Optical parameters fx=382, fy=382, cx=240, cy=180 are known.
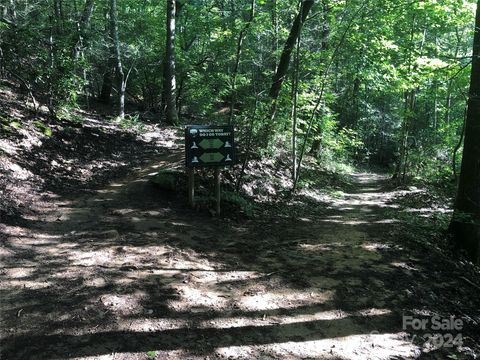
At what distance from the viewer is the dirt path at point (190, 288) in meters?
3.63

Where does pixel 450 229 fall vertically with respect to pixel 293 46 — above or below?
A: below

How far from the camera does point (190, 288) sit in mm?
4766

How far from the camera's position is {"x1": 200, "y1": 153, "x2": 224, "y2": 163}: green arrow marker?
8.00m

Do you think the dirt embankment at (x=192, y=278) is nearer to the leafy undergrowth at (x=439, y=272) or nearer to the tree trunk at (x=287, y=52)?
the leafy undergrowth at (x=439, y=272)

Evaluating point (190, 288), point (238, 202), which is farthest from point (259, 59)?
point (190, 288)

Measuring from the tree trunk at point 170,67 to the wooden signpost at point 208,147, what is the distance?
9.38 m

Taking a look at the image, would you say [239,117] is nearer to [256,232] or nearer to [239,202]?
[239,202]

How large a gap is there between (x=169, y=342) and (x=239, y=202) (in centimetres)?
534

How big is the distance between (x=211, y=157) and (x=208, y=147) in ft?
0.72

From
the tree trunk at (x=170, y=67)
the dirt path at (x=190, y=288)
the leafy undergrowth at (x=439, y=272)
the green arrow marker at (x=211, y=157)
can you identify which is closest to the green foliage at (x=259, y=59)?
the tree trunk at (x=170, y=67)

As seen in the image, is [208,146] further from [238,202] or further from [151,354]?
[151,354]

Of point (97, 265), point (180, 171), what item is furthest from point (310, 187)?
point (97, 265)

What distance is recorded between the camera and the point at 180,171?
927 centimetres

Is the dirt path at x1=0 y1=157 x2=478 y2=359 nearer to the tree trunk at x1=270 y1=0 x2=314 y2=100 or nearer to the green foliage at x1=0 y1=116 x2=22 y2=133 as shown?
the green foliage at x1=0 y1=116 x2=22 y2=133
